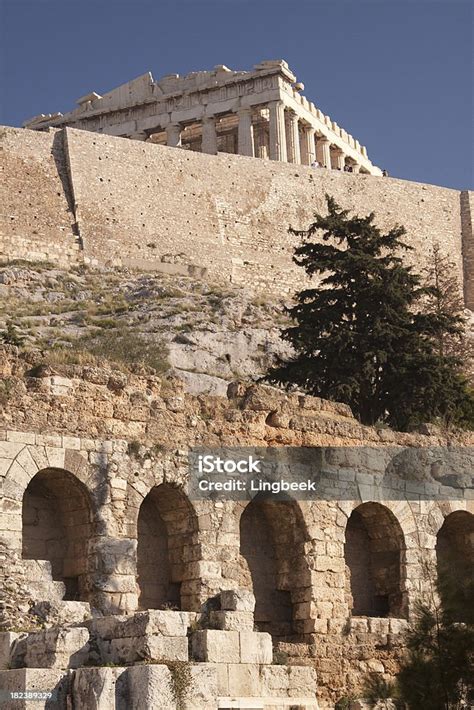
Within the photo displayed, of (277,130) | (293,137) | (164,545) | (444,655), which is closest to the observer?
(444,655)

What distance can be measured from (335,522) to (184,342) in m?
18.2

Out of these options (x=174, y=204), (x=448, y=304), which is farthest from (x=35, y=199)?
(x=448, y=304)

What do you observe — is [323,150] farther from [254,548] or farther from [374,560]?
[254,548]

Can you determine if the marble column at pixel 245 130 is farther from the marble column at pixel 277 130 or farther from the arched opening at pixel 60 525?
the arched opening at pixel 60 525

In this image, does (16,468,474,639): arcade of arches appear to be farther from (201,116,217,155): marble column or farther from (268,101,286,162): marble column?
(201,116,217,155): marble column

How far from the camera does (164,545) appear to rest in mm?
18953

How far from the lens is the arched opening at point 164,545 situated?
60.7 ft

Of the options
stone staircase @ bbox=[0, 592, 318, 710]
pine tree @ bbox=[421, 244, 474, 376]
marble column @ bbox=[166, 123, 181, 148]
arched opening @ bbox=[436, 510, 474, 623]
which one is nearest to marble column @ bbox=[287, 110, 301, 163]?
marble column @ bbox=[166, 123, 181, 148]

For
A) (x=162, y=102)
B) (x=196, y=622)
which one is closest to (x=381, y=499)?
(x=196, y=622)

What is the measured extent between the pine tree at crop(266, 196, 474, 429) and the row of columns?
3650cm

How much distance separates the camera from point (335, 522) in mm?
20062

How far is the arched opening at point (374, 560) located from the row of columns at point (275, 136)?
4572 centimetres

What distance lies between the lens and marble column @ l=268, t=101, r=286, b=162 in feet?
217

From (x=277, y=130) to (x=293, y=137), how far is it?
1.83 meters
